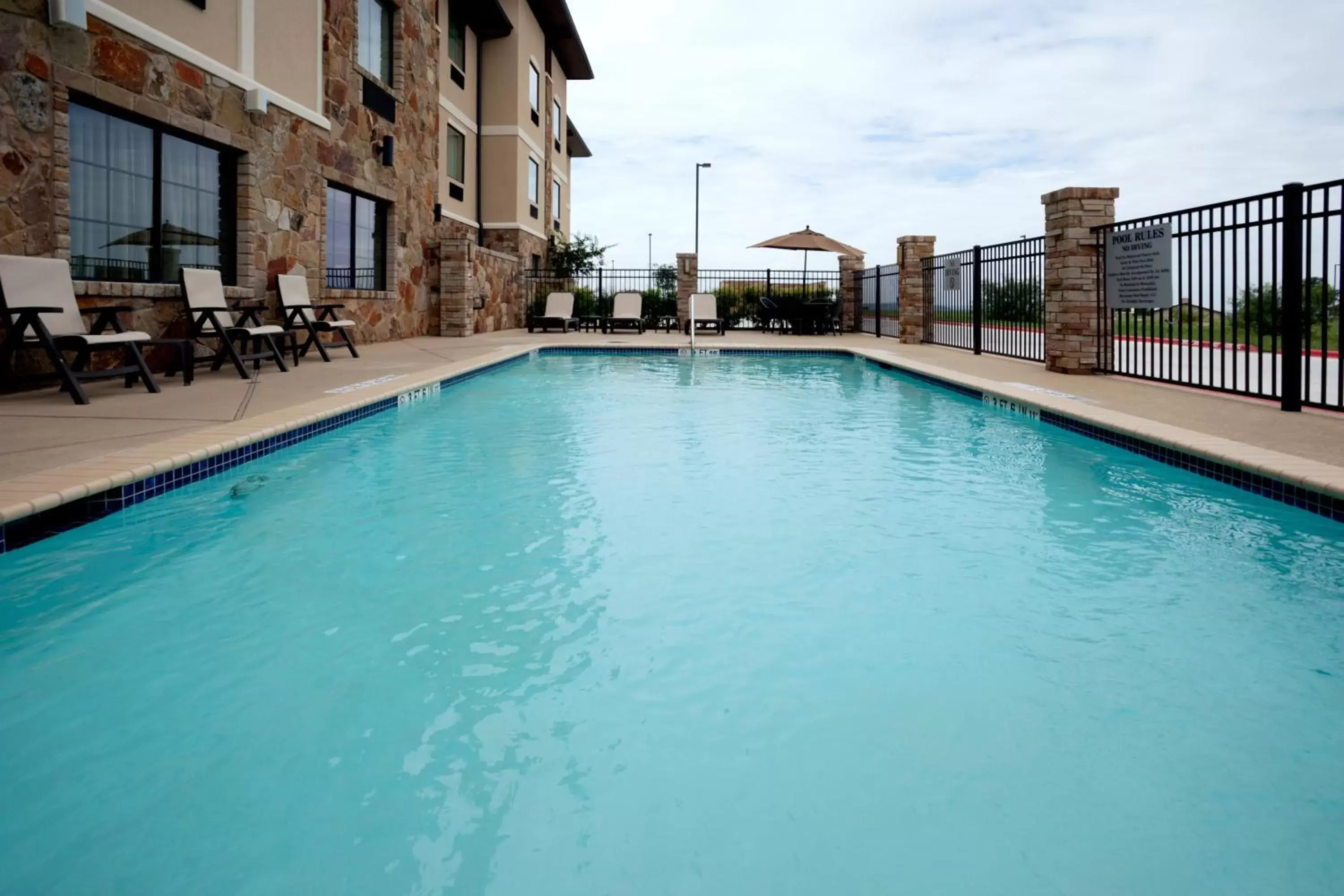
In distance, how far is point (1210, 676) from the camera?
262cm

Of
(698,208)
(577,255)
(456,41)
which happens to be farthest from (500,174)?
(698,208)

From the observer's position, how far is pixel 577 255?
24.3m

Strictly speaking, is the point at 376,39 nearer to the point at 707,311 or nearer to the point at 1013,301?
the point at 707,311

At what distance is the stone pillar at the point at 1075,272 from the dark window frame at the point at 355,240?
8.66m

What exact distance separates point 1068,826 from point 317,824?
1.49 metres

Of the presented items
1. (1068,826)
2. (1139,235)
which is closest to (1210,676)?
(1068,826)

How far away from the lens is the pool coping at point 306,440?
12.2 ft

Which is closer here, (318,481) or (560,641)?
Answer: (560,641)

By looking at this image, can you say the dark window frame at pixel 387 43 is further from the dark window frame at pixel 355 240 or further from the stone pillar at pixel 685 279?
the stone pillar at pixel 685 279

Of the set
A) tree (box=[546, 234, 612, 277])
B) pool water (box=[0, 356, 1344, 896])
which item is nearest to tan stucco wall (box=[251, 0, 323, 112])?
pool water (box=[0, 356, 1344, 896])

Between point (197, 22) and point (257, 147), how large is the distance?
137 centimetres

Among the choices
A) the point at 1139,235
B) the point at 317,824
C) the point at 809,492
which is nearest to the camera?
the point at 317,824

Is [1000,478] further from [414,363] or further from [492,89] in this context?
[492,89]

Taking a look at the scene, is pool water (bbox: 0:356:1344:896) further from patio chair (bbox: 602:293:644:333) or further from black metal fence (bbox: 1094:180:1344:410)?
patio chair (bbox: 602:293:644:333)
